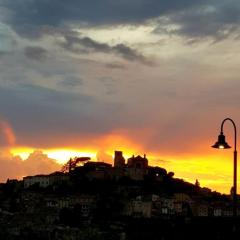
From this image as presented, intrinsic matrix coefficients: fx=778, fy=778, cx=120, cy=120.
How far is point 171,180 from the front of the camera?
141625mm

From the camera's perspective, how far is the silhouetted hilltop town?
109 metres

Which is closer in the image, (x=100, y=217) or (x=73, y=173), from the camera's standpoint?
(x=100, y=217)

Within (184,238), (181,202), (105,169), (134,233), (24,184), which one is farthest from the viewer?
(24,184)

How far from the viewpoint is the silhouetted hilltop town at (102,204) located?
10875cm

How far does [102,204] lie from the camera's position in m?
124

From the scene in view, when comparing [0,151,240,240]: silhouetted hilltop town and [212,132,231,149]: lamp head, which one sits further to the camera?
[0,151,240,240]: silhouetted hilltop town

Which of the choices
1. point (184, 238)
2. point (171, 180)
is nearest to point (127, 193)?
point (171, 180)

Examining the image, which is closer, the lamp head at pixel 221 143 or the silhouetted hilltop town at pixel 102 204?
the lamp head at pixel 221 143

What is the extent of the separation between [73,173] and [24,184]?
11349 millimetres

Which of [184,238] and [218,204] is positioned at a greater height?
[218,204]

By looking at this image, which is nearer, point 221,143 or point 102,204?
point 221,143

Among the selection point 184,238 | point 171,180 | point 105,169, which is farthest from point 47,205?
point 184,238

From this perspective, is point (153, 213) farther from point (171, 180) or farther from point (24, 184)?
point (24, 184)

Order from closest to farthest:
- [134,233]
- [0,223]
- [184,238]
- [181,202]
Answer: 1. [184,238]
2. [134,233]
3. [0,223]
4. [181,202]
